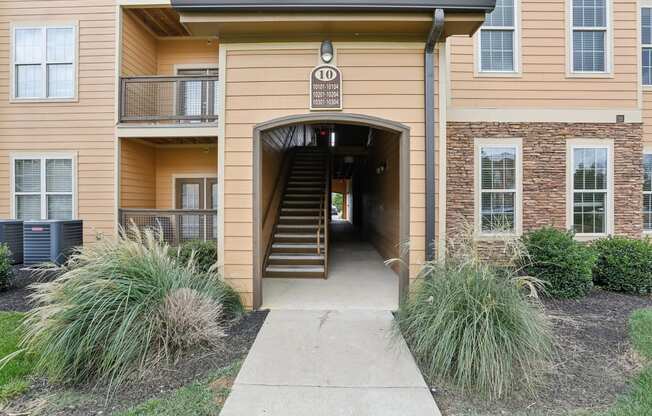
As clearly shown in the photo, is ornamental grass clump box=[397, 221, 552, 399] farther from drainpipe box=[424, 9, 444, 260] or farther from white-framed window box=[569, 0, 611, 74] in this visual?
white-framed window box=[569, 0, 611, 74]

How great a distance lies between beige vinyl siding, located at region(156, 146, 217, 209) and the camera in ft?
28.4

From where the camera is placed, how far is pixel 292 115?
462 cm

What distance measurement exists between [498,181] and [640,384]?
178 inches

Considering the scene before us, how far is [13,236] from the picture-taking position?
680 cm

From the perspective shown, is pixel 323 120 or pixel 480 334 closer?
pixel 480 334

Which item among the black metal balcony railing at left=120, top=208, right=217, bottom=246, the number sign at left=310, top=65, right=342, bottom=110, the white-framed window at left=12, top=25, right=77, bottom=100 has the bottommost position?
the black metal balcony railing at left=120, top=208, right=217, bottom=246

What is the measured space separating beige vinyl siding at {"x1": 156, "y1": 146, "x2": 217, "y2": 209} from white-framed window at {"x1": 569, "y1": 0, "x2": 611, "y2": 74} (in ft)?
28.5

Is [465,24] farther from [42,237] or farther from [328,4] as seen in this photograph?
[42,237]

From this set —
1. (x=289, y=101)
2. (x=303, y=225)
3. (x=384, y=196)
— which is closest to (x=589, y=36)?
(x=384, y=196)

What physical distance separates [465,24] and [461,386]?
4349 millimetres

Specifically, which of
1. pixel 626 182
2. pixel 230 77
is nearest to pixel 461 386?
pixel 230 77

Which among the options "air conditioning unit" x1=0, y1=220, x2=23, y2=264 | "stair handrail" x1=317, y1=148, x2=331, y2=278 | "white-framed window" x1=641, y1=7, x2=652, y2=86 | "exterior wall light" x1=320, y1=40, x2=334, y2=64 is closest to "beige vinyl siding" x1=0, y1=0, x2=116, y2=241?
"air conditioning unit" x1=0, y1=220, x2=23, y2=264

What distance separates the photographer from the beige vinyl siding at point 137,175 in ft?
24.6

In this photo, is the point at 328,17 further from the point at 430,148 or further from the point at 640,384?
the point at 640,384
